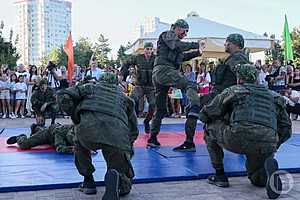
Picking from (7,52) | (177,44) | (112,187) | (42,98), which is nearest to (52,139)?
(177,44)

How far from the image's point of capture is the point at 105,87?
4.72 meters

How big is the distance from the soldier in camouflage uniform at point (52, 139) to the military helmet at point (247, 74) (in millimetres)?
2930

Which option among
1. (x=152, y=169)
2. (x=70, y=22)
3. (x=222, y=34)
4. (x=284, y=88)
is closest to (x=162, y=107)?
(x=152, y=169)

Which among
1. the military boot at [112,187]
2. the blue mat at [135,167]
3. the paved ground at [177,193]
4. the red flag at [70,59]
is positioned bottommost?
the paved ground at [177,193]

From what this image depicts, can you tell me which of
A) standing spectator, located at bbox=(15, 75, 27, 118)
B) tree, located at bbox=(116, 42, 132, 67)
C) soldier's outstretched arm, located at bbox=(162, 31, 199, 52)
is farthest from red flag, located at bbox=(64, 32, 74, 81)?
soldier's outstretched arm, located at bbox=(162, 31, 199, 52)

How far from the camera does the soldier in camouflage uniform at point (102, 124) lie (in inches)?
178

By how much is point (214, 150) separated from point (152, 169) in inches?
38.8

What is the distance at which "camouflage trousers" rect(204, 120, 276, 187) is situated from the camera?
190 inches

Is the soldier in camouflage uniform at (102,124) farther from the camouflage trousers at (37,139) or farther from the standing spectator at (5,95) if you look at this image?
the standing spectator at (5,95)

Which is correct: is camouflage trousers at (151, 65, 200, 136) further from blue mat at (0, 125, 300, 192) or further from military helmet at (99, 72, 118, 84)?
military helmet at (99, 72, 118, 84)

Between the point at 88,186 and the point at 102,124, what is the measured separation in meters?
0.76

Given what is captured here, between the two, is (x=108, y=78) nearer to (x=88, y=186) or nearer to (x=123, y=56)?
(x=88, y=186)

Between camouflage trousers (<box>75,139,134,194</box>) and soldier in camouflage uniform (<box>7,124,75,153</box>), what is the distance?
2.13 m

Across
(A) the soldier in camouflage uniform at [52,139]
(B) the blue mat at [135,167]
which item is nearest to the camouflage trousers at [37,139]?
(A) the soldier in camouflage uniform at [52,139]
